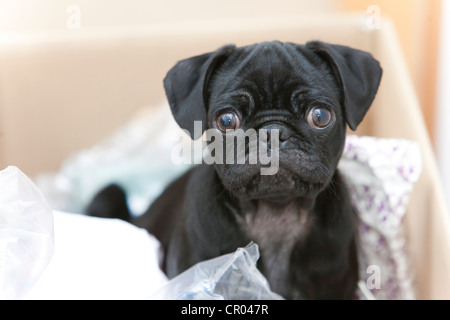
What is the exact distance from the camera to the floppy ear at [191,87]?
1.30 meters

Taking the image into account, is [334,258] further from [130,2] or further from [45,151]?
[130,2]

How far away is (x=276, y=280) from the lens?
1.44 m

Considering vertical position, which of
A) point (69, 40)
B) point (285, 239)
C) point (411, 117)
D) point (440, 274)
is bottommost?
point (440, 274)

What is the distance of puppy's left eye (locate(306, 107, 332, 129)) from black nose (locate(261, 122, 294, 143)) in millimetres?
54

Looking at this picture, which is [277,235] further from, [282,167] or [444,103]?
[444,103]

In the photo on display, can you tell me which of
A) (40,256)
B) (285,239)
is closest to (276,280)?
(285,239)

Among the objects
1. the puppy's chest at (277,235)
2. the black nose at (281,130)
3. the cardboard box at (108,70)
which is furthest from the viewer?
the cardboard box at (108,70)

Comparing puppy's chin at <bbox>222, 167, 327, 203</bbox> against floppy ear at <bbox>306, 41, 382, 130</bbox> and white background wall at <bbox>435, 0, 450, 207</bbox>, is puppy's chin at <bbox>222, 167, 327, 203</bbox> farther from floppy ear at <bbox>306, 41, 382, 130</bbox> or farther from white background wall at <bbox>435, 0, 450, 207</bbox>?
white background wall at <bbox>435, 0, 450, 207</bbox>

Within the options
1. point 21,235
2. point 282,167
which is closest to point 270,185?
point 282,167

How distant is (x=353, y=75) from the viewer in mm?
1320

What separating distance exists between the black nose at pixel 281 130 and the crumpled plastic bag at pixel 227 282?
248 mm

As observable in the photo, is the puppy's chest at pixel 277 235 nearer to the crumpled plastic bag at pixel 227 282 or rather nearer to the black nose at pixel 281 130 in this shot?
the crumpled plastic bag at pixel 227 282

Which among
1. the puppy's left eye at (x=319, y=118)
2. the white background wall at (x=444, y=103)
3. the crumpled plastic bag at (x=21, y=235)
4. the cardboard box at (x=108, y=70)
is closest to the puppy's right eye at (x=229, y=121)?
the puppy's left eye at (x=319, y=118)
